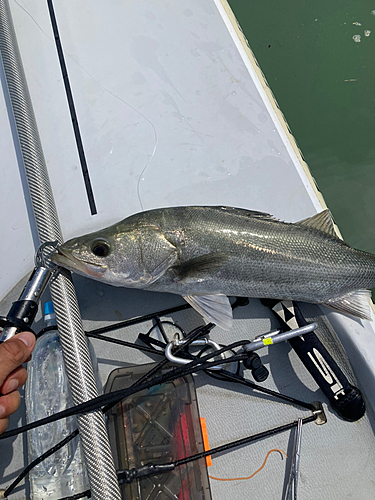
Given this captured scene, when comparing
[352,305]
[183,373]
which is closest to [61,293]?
[183,373]

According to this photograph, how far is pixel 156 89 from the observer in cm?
237

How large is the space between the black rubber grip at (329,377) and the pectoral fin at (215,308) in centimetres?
39

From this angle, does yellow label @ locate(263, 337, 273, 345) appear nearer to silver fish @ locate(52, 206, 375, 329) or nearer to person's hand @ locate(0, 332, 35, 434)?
silver fish @ locate(52, 206, 375, 329)

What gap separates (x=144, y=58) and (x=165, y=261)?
158 centimetres

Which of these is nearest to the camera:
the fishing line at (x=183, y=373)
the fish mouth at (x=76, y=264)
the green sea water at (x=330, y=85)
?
the fishing line at (x=183, y=373)

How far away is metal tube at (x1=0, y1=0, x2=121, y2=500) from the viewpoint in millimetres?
1470

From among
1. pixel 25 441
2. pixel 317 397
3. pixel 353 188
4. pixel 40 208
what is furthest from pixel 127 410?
pixel 353 188

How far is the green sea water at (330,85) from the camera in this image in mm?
3352

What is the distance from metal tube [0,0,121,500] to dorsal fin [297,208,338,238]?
142 centimetres

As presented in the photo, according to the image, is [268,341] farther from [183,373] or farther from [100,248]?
[100,248]

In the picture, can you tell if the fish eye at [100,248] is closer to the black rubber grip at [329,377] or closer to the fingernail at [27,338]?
the fingernail at [27,338]

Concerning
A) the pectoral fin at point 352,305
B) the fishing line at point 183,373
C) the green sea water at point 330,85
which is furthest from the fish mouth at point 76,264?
the green sea water at point 330,85

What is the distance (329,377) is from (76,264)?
58.1 inches

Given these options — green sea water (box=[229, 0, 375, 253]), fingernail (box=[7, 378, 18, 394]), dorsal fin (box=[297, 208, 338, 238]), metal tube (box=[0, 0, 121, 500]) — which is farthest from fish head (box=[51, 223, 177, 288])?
green sea water (box=[229, 0, 375, 253])
